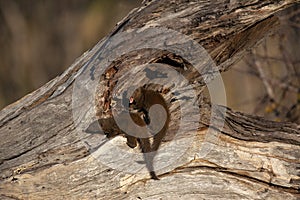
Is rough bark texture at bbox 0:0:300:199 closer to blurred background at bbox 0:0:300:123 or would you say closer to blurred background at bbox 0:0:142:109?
blurred background at bbox 0:0:300:123

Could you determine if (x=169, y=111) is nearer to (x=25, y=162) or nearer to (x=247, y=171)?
(x=247, y=171)

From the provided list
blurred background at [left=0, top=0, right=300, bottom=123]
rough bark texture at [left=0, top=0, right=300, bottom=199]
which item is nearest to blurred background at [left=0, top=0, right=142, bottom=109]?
blurred background at [left=0, top=0, right=300, bottom=123]

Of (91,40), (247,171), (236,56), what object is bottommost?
(247,171)

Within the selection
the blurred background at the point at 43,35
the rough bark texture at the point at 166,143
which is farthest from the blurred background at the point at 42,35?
the rough bark texture at the point at 166,143

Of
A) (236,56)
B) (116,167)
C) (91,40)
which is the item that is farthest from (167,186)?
(91,40)

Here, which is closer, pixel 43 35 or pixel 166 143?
pixel 166 143

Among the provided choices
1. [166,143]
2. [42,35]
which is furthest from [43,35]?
[166,143]

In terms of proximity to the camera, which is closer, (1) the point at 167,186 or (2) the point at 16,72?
(1) the point at 167,186

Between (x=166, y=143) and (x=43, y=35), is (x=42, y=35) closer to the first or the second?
(x=43, y=35)
